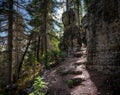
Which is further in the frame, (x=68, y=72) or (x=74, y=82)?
(x=68, y=72)

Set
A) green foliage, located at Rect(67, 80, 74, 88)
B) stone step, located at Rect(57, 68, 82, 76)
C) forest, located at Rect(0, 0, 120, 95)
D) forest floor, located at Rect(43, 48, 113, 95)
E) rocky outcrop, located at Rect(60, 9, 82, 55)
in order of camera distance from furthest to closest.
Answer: rocky outcrop, located at Rect(60, 9, 82, 55) < stone step, located at Rect(57, 68, 82, 76) < green foliage, located at Rect(67, 80, 74, 88) < forest, located at Rect(0, 0, 120, 95) < forest floor, located at Rect(43, 48, 113, 95)

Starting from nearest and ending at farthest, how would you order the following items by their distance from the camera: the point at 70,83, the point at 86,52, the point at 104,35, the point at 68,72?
the point at 70,83 < the point at 104,35 < the point at 68,72 < the point at 86,52

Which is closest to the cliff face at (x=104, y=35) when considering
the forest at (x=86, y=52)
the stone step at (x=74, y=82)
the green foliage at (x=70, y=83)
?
the forest at (x=86, y=52)

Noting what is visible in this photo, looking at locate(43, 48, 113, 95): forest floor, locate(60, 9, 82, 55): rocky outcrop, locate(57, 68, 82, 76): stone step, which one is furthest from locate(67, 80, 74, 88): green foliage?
locate(60, 9, 82, 55): rocky outcrop

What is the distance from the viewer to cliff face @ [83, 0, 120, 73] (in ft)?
33.0

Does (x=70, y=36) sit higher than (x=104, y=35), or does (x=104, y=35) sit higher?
(x=70, y=36)

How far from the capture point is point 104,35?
36.0 ft

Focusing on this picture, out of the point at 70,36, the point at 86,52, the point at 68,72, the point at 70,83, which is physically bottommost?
the point at 70,83

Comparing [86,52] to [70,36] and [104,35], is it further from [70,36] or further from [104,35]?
[70,36]

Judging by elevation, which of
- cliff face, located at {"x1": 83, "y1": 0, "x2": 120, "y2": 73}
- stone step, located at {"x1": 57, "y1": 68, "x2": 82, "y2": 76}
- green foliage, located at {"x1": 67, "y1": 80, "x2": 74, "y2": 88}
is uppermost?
cliff face, located at {"x1": 83, "y1": 0, "x2": 120, "y2": 73}

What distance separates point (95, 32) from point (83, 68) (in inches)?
115

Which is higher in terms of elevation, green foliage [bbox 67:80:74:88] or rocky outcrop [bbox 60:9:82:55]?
rocky outcrop [bbox 60:9:82:55]

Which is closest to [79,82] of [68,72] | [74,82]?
[74,82]

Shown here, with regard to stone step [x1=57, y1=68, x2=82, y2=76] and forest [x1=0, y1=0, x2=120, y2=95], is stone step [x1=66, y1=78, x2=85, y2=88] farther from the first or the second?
stone step [x1=57, y1=68, x2=82, y2=76]
